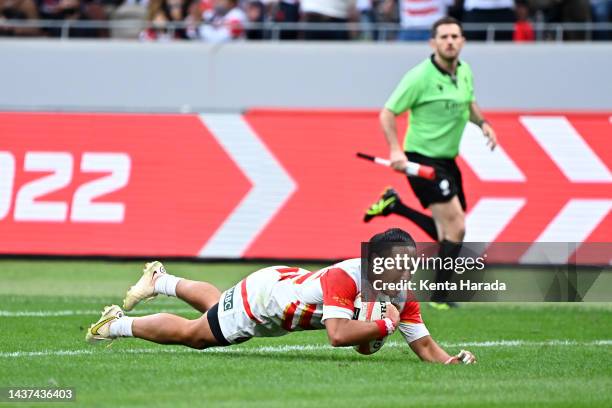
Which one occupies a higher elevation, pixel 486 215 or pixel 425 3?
pixel 425 3

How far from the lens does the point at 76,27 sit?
68.8 feet

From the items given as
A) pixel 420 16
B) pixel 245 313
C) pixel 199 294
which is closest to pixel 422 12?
pixel 420 16

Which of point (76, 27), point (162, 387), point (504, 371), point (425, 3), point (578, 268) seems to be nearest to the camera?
point (162, 387)

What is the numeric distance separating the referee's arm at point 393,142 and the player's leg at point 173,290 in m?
3.28

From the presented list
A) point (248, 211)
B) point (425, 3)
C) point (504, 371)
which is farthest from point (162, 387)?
point (425, 3)

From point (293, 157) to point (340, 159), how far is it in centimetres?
59

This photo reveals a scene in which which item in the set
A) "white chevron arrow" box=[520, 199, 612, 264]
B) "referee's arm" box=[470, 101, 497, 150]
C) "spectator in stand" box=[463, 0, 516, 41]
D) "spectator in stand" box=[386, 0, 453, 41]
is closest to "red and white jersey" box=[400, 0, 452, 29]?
"spectator in stand" box=[386, 0, 453, 41]

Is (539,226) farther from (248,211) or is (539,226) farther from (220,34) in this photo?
(220,34)

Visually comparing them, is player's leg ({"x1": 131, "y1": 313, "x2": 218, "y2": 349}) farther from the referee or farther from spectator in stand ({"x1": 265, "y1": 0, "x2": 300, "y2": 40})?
spectator in stand ({"x1": 265, "y1": 0, "x2": 300, "y2": 40})

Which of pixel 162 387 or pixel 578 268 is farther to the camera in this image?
pixel 578 268

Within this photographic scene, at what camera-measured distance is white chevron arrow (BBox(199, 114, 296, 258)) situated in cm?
1739

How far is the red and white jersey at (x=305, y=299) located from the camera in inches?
365

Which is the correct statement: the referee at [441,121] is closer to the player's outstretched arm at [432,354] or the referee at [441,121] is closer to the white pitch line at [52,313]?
the white pitch line at [52,313]

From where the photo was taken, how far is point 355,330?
9188mm
